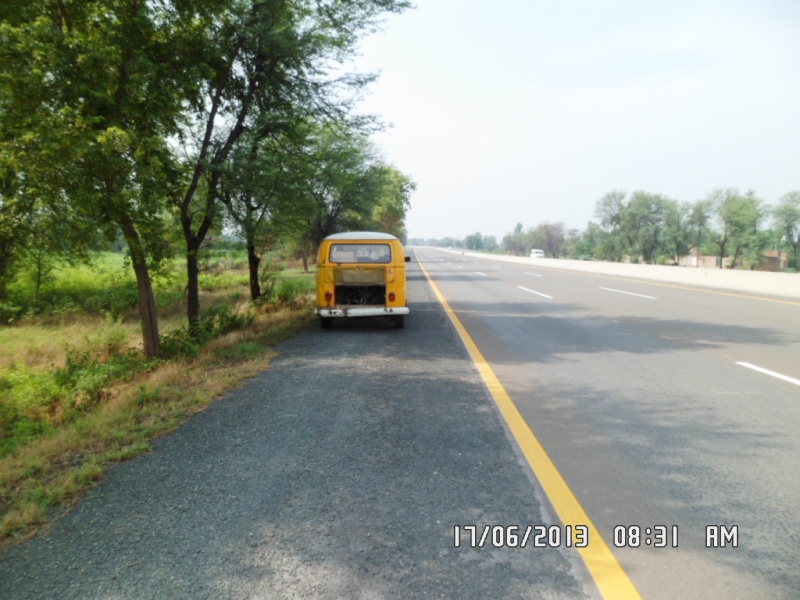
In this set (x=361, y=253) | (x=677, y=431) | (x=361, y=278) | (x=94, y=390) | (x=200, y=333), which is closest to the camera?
(x=677, y=431)

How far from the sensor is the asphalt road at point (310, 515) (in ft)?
7.64

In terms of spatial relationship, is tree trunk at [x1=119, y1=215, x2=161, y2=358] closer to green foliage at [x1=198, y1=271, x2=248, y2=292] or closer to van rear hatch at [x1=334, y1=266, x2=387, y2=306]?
van rear hatch at [x1=334, y1=266, x2=387, y2=306]

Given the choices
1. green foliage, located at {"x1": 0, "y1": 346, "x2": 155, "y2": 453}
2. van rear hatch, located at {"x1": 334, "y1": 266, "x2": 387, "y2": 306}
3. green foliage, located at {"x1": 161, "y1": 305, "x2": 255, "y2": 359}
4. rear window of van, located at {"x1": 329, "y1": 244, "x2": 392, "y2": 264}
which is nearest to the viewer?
green foliage, located at {"x1": 0, "y1": 346, "x2": 155, "y2": 453}

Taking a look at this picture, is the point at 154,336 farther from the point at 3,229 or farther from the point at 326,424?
the point at 326,424

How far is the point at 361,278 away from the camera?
10.2 metres

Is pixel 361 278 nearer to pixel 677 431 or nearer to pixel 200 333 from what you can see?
pixel 200 333

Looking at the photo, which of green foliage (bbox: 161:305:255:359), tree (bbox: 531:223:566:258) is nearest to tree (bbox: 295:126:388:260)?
green foliage (bbox: 161:305:255:359)

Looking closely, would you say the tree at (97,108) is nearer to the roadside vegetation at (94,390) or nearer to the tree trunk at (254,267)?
the roadside vegetation at (94,390)

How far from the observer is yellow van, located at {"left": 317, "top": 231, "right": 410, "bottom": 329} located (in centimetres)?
988

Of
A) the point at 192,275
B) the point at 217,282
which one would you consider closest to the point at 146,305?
the point at 192,275

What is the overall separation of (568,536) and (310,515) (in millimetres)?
1483

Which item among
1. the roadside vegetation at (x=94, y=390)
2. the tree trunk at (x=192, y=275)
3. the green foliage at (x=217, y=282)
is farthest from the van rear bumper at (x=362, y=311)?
the green foliage at (x=217, y=282)

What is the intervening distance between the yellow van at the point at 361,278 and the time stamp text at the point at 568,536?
23.3ft

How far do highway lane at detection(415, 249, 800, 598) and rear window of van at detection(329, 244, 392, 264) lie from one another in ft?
7.73
